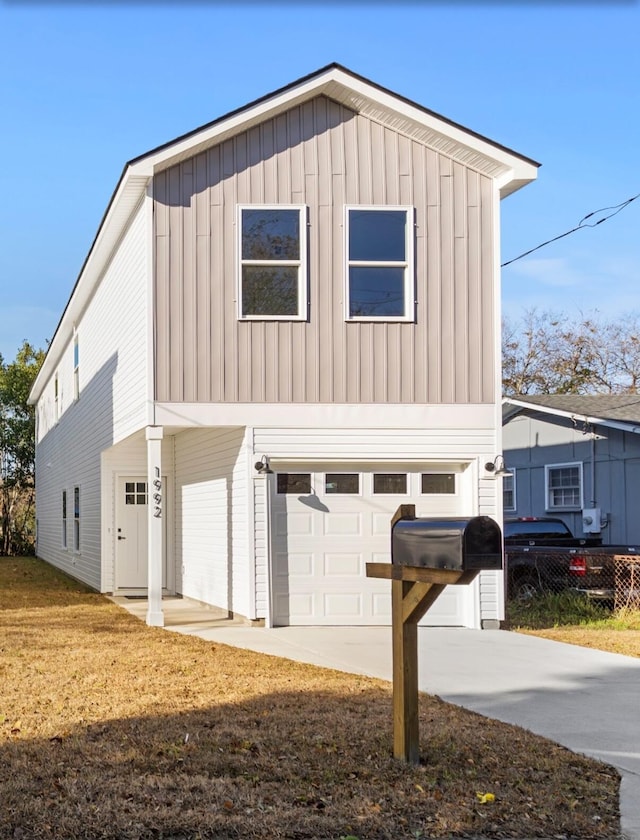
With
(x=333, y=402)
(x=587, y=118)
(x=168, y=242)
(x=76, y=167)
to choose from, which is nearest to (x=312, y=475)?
(x=333, y=402)

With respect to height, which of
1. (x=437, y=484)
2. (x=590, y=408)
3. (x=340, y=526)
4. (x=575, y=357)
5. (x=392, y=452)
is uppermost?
(x=575, y=357)

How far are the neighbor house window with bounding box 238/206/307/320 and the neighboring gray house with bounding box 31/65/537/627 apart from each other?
21mm

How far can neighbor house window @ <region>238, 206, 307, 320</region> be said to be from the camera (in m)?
13.4

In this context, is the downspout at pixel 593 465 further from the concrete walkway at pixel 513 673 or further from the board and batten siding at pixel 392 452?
the concrete walkway at pixel 513 673

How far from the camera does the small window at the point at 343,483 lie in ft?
44.5

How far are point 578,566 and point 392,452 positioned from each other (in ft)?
12.3

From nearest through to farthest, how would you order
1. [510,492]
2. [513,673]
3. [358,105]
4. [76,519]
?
[513,673]
[358,105]
[76,519]
[510,492]

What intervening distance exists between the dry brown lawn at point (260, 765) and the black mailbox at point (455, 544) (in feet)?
4.19

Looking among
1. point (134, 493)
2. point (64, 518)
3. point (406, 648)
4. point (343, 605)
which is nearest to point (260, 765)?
point (406, 648)

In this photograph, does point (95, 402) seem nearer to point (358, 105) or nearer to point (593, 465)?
point (358, 105)

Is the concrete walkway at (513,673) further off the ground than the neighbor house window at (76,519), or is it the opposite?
the neighbor house window at (76,519)

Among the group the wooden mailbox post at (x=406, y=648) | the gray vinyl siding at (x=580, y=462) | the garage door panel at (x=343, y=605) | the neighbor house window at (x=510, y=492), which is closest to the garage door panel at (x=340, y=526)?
the garage door panel at (x=343, y=605)

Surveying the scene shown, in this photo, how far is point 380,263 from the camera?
13.5 m

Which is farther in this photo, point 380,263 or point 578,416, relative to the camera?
point 578,416
